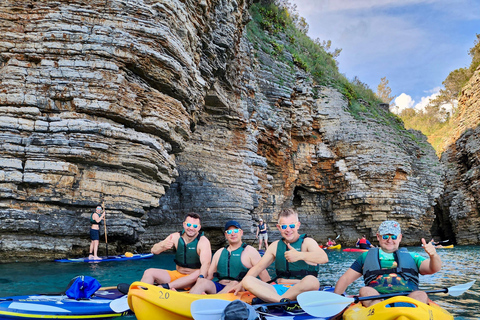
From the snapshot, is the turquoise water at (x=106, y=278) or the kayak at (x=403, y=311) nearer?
the kayak at (x=403, y=311)

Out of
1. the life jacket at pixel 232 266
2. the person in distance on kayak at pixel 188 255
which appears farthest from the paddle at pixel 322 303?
the person in distance on kayak at pixel 188 255

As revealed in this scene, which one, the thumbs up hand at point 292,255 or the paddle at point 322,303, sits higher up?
the thumbs up hand at point 292,255

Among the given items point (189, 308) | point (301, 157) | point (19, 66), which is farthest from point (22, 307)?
point (301, 157)

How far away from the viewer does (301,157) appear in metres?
23.4

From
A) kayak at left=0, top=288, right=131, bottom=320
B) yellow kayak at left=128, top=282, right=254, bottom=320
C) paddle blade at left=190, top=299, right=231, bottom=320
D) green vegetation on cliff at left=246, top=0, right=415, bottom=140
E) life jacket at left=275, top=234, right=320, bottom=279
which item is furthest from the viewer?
green vegetation on cliff at left=246, top=0, right=415, bottom=140

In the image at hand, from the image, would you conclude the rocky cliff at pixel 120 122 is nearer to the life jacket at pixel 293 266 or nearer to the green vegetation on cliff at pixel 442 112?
the life jacket at pixel 293 266

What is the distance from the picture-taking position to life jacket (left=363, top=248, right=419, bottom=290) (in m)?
3.62

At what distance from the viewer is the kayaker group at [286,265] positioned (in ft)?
12.0

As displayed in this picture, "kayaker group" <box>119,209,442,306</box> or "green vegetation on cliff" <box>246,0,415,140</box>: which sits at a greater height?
"green vegetation on cliff" <box>246,0,415,140</box>

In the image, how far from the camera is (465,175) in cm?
2519

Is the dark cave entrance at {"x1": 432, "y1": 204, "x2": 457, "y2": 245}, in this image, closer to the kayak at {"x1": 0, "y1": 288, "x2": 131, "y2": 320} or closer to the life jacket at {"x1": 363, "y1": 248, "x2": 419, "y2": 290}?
the life jacket at {"x1": 363, "y1": 248, "x2": 419, "y2": 290}

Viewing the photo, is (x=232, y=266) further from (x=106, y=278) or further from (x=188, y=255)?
(x=106, y=278)

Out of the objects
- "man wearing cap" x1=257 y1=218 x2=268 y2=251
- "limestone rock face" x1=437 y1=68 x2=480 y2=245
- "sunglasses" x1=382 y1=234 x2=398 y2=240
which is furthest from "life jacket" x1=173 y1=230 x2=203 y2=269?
"limestone rock face" x1=437 y1=68 x2=480 y2=245

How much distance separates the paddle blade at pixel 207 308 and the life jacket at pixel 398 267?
164 cm
